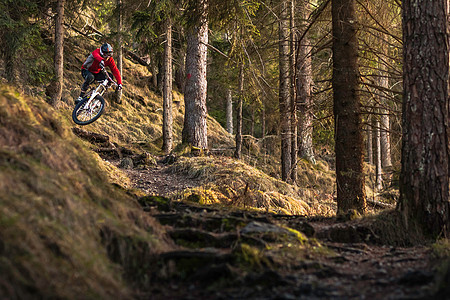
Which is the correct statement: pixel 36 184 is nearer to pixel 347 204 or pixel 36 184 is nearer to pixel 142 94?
pixel 347 204

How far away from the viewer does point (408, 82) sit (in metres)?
5.20

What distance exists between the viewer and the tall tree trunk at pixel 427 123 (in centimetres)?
500

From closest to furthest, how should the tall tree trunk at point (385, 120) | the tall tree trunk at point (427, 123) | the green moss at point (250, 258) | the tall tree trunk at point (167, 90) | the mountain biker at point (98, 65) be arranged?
the green moss at point (250, 258), the tall tree trunk at point (427, 123), the tall tree trunk at point (385, 120), the mountain biker at point (98, 65), the tall tree trunk at point (167, 90)

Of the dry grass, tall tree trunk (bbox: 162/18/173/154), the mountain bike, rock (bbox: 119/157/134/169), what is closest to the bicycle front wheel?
the mountain bike

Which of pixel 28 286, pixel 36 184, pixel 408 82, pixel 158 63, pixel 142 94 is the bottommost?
pixel 28 286

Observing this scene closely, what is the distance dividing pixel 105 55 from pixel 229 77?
1135 centimetres

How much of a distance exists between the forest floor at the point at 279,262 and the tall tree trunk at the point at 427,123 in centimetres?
62

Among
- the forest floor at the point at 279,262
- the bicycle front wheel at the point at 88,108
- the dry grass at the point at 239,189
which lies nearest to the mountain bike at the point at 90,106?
the bicycle front wheel at the point at 88,108

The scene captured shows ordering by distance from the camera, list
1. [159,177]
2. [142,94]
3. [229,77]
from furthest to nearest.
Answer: [142,94] → [229,77] → [159,177]

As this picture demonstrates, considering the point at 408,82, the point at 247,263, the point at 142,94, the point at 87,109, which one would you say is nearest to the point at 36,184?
the point at 247,263

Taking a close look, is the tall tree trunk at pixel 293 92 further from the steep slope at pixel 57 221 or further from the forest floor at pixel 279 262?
the steep slope at pixel 57 221

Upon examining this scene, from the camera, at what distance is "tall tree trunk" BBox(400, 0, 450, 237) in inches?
197

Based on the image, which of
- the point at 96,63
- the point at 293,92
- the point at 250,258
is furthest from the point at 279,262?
the point at 96,63

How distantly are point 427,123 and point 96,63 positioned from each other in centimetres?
813
